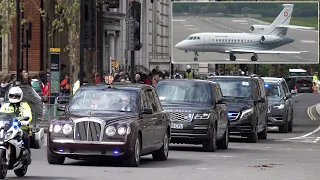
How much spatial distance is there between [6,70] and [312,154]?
109ft

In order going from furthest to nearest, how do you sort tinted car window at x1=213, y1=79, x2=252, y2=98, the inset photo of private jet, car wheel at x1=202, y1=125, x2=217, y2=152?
the inset photo of private jet
tinted car window at x1=213, y1=79, x2=252, y2=98
car wheel at x1=202, y1=125, x2=217, y2=152

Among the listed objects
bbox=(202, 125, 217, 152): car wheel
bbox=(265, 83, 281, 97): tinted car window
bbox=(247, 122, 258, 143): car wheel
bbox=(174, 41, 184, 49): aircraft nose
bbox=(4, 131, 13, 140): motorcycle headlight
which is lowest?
bbox=(247, 122, 258, 143): car wheel

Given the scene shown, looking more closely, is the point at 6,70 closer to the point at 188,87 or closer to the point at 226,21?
the point at 226,21

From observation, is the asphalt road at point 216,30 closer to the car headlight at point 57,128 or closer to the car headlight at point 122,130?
the car headlight at point 57,128

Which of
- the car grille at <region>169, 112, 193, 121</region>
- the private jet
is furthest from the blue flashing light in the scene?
the private jet

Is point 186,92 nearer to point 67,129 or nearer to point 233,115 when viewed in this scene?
point 233,115

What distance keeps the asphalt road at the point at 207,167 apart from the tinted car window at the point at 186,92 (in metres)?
1.20

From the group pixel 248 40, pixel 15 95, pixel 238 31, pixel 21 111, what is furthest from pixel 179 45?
pixel 15 95

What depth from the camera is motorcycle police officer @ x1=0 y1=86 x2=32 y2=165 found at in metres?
16.8

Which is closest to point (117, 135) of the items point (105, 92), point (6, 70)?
point (105, 92)

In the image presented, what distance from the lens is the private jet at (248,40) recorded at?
210 feet

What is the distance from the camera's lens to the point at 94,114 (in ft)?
64.9

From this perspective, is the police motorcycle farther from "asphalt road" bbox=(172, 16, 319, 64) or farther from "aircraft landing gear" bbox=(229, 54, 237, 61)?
"aircraft landing gear" bbox=(229, 54, 237, 61)

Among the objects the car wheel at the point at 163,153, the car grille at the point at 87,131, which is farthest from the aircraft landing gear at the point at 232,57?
the car grille at the point at 87,131
